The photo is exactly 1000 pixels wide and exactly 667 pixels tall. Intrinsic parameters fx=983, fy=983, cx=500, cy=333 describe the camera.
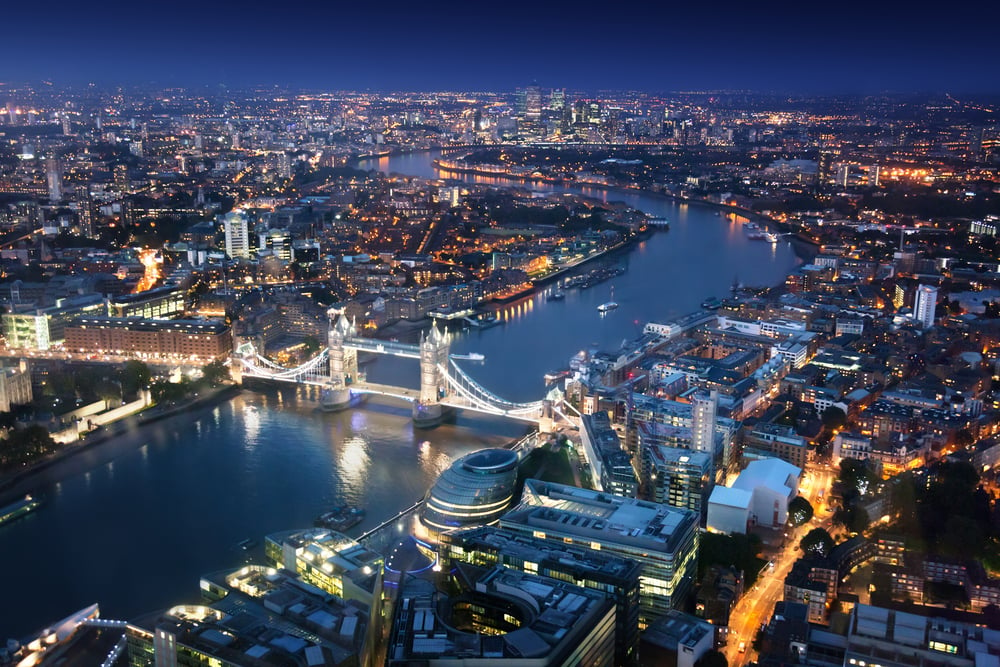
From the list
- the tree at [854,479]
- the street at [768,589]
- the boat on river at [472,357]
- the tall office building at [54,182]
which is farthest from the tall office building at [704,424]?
the tall office building at [54,182]

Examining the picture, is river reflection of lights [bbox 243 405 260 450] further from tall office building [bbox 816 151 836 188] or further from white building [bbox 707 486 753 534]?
tall office building [bbox 816 151 836 188]

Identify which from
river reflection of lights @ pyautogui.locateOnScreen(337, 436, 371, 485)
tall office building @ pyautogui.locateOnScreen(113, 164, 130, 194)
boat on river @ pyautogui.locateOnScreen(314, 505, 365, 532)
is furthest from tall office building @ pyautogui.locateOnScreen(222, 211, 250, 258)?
boat on river @ pyautogui.locateOnScreen(314, 505, 365, 532)

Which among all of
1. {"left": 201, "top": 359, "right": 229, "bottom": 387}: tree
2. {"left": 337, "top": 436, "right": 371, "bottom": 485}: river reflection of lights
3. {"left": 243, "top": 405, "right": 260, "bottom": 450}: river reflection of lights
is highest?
{"left": 201, "top": 359, "right": 229, "bottom": 387}: tree

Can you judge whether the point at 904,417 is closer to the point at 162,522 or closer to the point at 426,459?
the point at 426,459

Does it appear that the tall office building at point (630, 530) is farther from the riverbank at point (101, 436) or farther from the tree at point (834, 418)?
the riverbank at point (101, 436)

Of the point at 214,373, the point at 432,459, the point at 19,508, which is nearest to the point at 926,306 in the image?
the point at 432,459

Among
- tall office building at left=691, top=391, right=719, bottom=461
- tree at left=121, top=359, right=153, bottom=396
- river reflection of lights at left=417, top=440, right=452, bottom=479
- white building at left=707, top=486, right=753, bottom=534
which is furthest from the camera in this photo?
tree at left=121, top=359, right=153, bottom=396

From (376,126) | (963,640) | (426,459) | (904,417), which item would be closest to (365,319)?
(426,459)
